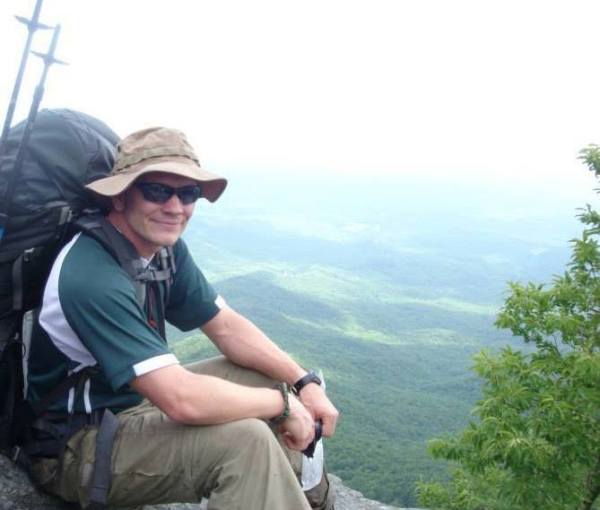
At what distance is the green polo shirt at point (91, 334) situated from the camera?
326 cm

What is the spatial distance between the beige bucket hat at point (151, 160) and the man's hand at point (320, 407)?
1.63 meters

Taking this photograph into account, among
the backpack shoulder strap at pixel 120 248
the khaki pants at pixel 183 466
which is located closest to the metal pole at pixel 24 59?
the backpack shoulder strap at pixel 120 248

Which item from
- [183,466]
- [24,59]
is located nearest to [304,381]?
[183,466]

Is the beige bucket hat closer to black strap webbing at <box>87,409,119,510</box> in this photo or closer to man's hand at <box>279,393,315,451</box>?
black strap webbing at <box>87,409,119,510</box>

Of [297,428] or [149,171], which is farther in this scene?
[297,428]

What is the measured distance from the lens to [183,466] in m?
3.50

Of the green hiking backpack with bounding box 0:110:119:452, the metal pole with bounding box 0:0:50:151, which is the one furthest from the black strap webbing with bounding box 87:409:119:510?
the metal pole with bounding box 0:0:50:151

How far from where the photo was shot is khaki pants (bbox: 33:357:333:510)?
3.25 meters

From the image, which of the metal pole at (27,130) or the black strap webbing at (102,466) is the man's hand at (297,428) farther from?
the metal pole at (27,130)

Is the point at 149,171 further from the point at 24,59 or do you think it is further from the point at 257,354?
the point at 257,354

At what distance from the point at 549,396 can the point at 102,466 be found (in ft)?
25.2

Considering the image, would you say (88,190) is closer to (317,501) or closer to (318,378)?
(318,378)

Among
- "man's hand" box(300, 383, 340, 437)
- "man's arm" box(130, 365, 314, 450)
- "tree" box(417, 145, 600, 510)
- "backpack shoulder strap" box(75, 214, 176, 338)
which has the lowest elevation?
"tree" box(417, 145, 600, 510)

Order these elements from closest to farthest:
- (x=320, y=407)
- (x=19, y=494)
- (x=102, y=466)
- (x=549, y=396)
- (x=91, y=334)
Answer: (x=91, y=334)
(x=102, y=466)
(x=19, y=494)
(x=320, y=407)
(x=549, y=396)
